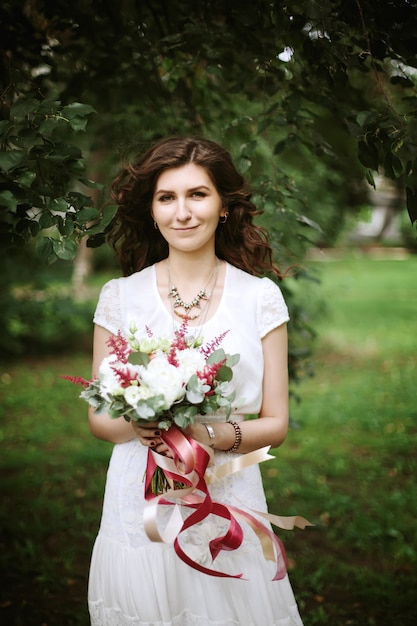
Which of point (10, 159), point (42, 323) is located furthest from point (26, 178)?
point (42, 323)

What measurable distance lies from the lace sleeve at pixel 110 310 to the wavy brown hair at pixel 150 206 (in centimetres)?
27

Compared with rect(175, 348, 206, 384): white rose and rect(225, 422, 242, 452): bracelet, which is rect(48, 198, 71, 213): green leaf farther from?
rect(225, 422, 242, 452): bracelet

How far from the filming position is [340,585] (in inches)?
149

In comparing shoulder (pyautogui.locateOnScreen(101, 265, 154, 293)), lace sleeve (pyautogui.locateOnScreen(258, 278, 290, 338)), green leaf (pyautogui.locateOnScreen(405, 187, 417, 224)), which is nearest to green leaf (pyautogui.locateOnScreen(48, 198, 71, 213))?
shoulder (pyautogui.locateOnScreen(101, 265, 154, 293))

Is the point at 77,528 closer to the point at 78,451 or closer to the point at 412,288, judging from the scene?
the point at 78,451

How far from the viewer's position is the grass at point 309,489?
3648 mm

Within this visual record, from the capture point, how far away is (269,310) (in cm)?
230

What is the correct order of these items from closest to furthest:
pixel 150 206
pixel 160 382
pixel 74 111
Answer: pixel 160 382, pixel 74 111, pixel 150 206

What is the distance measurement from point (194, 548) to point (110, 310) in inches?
34.2

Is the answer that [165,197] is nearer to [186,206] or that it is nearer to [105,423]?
[186,206]

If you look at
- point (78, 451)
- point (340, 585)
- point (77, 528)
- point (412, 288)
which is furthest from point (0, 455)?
point (412, 288)

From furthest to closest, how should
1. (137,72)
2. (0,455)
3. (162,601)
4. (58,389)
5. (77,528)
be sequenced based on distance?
1. (58,389)
2. (0,455)
3. (77,528)
4. (137,72)
5. (162,601)

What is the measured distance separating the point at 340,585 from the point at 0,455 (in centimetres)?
330

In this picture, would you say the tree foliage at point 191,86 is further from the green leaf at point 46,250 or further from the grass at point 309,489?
the grass at point 309,489
